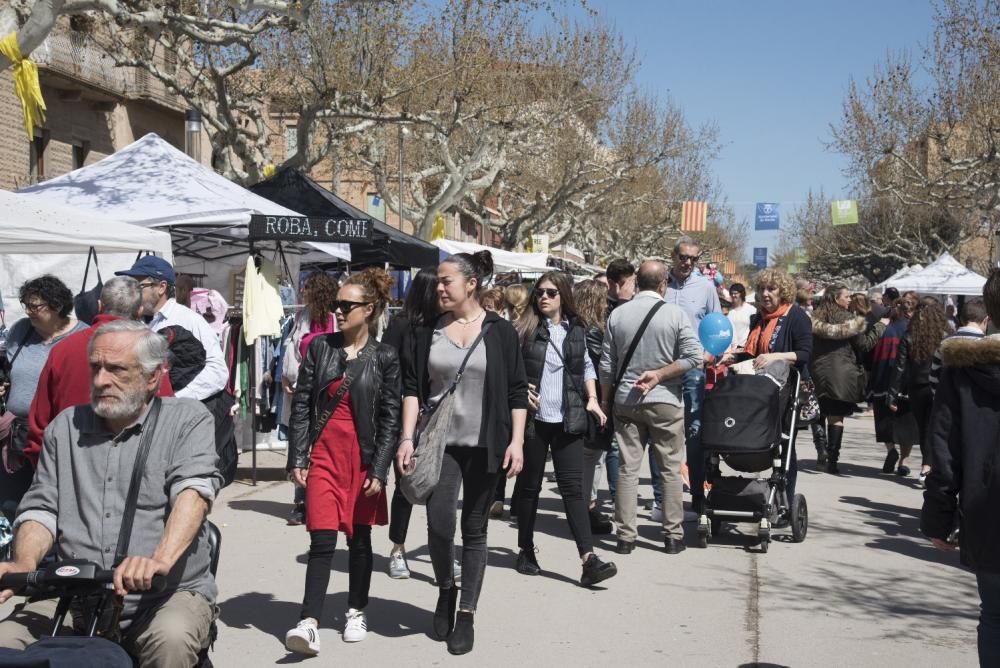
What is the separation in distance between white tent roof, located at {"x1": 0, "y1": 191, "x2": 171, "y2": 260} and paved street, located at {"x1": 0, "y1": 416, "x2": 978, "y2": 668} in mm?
2209

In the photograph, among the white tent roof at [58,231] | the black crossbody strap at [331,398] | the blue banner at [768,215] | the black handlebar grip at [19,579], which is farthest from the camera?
the blue banner at [768,215]

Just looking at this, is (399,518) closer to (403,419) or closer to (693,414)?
(403,419)

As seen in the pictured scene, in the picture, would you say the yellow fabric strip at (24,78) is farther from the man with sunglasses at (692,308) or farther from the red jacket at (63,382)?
the man with sunglasses at (692,308)

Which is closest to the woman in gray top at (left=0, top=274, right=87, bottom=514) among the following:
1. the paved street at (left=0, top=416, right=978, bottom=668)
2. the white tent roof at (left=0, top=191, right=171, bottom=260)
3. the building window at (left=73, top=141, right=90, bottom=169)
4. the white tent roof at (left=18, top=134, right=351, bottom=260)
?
the white tent roof at (left=0, top=191, right=171, bottom=260)

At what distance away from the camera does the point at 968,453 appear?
4129 millimetres

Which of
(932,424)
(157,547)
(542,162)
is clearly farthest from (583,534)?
(542,162)

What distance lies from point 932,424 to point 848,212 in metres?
44.3

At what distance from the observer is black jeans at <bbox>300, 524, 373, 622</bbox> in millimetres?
5469

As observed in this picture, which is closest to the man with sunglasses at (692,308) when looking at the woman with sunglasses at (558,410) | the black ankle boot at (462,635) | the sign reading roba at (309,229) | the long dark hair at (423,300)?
the woman with sunglasses at (558,410)

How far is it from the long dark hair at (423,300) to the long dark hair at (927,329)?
5861mm

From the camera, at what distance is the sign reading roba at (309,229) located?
1048cm

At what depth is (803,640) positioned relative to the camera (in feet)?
19.5

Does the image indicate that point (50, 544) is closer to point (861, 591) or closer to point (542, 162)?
point (861, 591)

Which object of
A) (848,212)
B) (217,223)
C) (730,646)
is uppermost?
(848,212)
